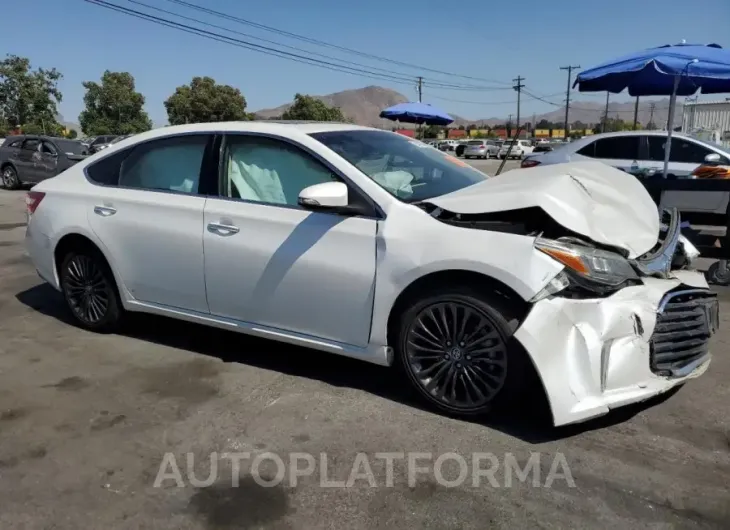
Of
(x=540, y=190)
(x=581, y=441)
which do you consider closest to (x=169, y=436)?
(x=581, y=441)

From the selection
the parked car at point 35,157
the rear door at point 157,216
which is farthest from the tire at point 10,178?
the rear door at point 157,216

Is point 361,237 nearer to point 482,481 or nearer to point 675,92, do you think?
point 482,481

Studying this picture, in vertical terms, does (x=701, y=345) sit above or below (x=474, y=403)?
above

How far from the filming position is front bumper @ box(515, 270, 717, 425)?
2.97 metres

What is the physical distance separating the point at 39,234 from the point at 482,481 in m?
3.98

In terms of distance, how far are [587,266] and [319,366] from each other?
194cm

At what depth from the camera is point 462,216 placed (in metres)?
3.42

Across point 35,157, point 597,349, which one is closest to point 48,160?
point 35,157

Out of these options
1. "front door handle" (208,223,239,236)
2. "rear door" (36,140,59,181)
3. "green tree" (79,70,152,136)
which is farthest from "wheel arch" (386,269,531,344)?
"green tree" (79,70,152,136)

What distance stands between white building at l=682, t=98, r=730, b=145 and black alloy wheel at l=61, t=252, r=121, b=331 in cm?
2852

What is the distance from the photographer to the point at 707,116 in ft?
95.9

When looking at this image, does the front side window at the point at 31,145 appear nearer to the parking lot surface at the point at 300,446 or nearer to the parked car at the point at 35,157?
the parked car at the point at 35,157

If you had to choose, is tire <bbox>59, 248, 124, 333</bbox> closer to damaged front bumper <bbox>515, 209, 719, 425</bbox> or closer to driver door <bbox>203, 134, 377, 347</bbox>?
driver door <bbox>203, 134, 377, 347</bbox>

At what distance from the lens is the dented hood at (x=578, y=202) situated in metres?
3.27
